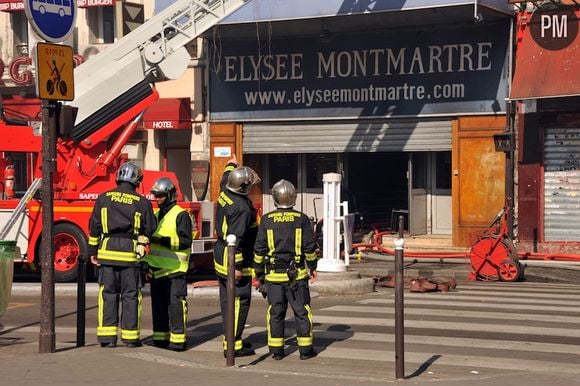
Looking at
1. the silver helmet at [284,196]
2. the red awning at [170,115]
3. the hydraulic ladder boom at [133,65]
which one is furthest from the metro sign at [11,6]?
the silver helmet at [284,196]

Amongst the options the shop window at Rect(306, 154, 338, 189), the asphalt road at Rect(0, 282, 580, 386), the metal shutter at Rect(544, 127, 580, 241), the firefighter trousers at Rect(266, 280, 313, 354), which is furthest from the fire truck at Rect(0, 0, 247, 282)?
the metal shutter at Rect(544, 127, 580, 241)

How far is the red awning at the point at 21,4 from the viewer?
2538 centimetres

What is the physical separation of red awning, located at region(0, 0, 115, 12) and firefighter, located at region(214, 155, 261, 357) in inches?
655

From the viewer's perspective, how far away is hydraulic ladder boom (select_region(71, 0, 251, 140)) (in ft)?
57.8

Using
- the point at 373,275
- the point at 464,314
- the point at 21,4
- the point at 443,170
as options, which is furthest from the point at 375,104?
the point at 464,314

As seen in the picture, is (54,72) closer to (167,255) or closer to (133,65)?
(167,255)

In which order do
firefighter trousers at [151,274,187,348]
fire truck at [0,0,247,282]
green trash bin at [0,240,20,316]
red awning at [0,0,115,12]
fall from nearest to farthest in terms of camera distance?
firefighter trousers at [151,274,187,348]
green trash bin at [0,240,20,316]
fire truck at [0,0,247,282]
red awning at [0,0,115,12]

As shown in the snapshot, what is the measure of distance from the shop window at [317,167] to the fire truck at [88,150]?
6.47 meters

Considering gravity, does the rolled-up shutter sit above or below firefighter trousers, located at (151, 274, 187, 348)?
above

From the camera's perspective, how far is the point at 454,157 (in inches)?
867

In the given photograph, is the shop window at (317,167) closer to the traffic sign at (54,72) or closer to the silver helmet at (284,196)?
A: the silver helmet at (284,196)

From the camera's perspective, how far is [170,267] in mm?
9953

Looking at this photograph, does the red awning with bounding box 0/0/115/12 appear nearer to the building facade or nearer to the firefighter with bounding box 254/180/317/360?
the building facade

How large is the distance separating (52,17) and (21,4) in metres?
17.9
